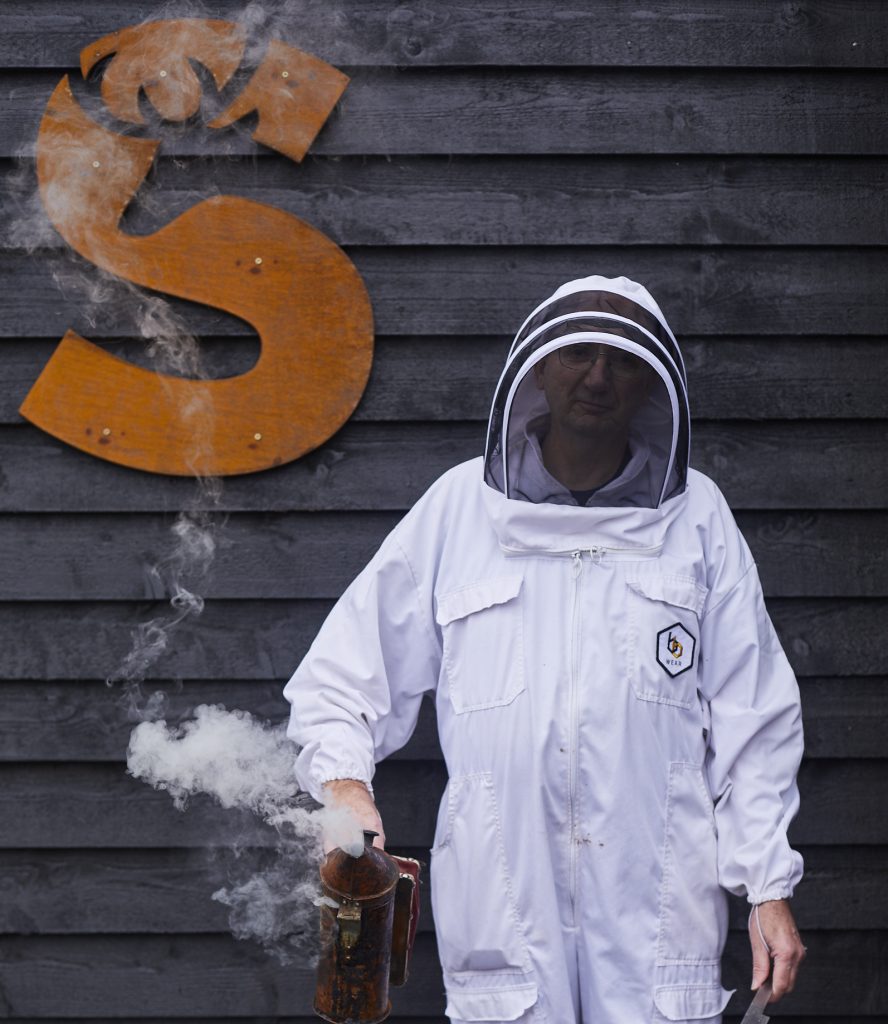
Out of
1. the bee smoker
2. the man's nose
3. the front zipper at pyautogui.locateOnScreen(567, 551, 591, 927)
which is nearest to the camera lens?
the bee smoker

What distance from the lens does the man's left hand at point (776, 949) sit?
1.94m

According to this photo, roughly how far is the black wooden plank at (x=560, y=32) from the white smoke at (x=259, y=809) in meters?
1.68

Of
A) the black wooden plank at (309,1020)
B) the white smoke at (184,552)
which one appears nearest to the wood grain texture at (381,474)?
the white smoke at (184,552)

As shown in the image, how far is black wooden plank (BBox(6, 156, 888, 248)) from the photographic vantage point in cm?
270

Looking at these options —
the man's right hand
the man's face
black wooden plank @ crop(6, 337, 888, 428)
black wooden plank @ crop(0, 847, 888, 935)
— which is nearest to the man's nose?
the man's face

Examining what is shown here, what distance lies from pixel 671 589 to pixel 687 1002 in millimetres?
756

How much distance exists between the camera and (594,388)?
2121 millimetres

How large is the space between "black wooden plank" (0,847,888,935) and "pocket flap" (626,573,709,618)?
39.5 inches

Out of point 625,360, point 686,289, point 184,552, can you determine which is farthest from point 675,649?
point 184,552

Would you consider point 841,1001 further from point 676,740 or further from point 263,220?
point 263,220

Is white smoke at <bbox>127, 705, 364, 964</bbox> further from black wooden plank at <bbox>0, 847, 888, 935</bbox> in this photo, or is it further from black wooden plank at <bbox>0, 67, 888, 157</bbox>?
black wooden plank at <bbox>0, 67, 888, 157</bbox>

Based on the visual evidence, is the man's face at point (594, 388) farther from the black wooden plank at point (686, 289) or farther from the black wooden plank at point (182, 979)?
the black wooden plank at point (182, 979)

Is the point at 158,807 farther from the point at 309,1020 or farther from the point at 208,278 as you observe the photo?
the point at 208,278

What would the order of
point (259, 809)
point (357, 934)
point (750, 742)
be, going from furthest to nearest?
point (259, 809) → point (750, 742) → point (357, 934)
